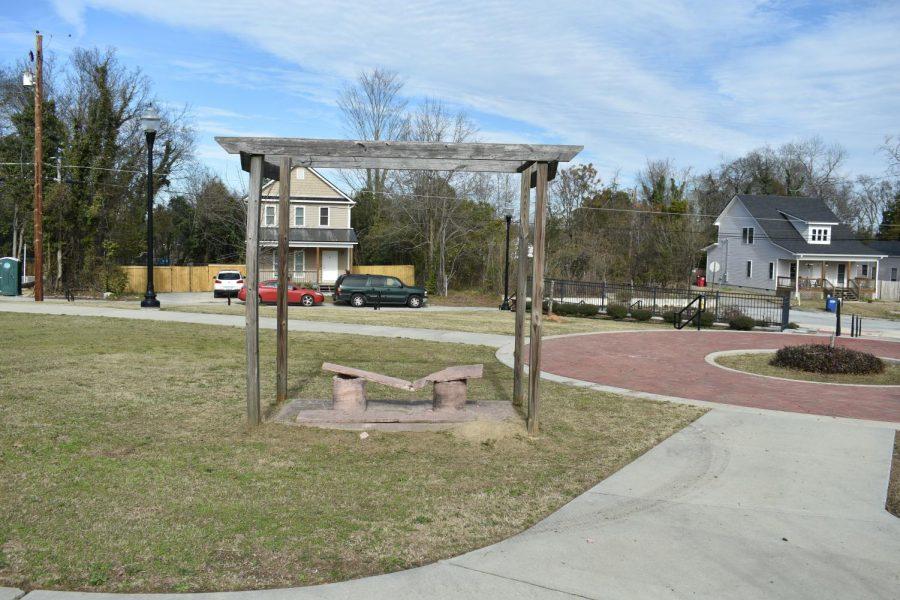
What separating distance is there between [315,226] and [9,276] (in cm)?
1851

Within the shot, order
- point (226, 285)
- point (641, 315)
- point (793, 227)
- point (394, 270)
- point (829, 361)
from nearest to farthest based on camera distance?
point (829, 361) → point (641, 315) → point (226, 285) → point (394, 270) → point (793, 227)

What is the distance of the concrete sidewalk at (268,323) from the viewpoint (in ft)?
56.6

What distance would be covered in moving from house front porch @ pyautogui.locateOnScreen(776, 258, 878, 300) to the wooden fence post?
45461 mm

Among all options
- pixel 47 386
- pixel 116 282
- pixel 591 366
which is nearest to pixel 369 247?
pixel 116 282

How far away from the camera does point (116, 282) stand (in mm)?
32750

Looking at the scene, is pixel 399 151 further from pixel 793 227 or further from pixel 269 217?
pixel 793 227

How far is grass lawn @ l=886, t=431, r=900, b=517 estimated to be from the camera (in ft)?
19.1

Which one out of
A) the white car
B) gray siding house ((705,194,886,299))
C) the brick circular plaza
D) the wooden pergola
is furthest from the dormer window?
the wooden pergola

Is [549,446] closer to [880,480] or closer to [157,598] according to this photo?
[880,480]

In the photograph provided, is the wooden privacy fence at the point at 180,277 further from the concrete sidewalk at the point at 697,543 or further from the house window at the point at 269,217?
the concrete sidewalk at the point at 697,543

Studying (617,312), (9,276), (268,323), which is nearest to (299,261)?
(9,276)

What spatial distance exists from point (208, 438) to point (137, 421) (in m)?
1.11

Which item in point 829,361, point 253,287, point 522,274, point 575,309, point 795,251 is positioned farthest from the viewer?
point 795,251

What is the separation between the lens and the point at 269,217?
44.9m
